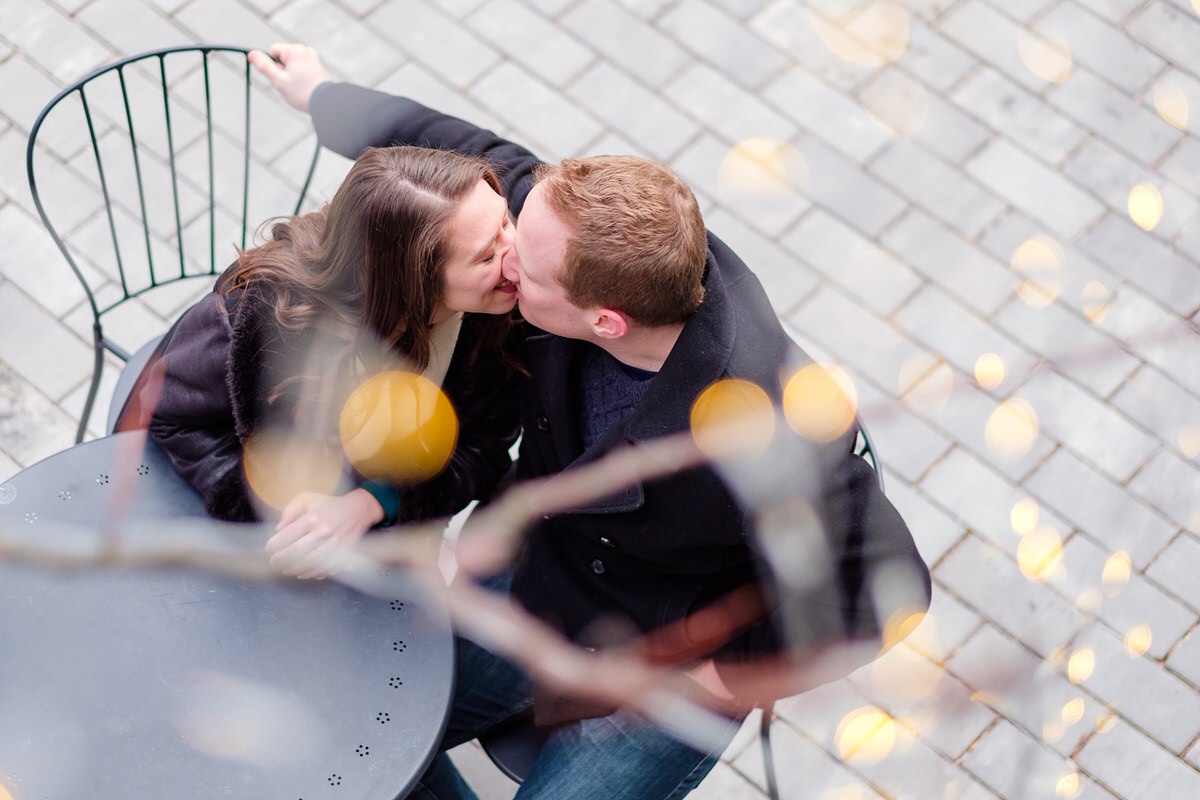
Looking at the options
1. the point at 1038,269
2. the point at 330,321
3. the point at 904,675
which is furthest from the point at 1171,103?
the point at 330,321

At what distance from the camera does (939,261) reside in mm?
4453

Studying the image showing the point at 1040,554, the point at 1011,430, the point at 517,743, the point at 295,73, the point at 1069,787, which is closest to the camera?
the point at 517,743

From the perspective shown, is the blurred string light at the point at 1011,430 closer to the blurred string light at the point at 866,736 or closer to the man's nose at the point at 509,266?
the blurred string light at the point at 866,736

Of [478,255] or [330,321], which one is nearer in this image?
[478,255]

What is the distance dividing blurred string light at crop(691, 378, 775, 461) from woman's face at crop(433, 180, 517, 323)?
478mm

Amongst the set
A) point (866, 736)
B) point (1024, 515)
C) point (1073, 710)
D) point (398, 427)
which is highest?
point (398, 427)

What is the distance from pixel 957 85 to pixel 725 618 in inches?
116

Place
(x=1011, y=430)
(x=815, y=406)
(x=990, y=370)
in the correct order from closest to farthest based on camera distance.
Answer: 1. (x=815, y=406)
2. (x=1011, y=430)
3. (x=990, y=370)

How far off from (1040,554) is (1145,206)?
1554 millimetres

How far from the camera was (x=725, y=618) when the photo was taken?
2.73 metres

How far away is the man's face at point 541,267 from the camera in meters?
2.37

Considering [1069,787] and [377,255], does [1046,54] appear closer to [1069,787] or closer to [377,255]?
[1069,787]

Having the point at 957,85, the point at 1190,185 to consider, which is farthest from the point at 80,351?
the point at 1190,185

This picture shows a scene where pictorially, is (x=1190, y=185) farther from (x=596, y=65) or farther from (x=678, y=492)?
(x=678, y=492)
